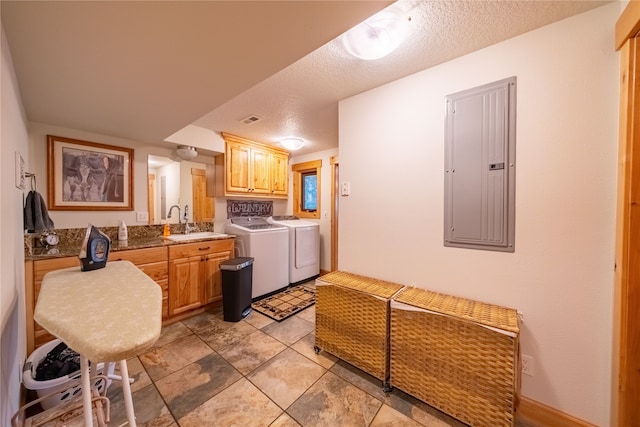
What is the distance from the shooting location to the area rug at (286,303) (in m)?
2.66

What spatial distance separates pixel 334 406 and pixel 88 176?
118 inches

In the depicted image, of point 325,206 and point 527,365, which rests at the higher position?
point 325,206

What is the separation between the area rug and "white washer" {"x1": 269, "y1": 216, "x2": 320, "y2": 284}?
0.83ft

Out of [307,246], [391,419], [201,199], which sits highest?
[201,199]

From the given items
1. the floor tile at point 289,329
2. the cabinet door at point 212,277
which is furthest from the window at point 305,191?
the floor tile at point 289,329

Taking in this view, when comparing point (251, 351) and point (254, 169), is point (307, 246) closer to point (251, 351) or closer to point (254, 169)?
point (254, 169)

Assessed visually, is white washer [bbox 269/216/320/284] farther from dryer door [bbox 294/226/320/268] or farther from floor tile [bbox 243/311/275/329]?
floor tile [bbox 243/311/275/329]

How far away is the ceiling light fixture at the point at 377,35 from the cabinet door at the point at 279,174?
2537 mm

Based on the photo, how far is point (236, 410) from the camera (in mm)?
1402

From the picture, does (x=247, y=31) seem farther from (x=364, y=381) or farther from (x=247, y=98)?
(x=364, y=381)

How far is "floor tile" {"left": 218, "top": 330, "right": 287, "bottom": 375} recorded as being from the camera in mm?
1808

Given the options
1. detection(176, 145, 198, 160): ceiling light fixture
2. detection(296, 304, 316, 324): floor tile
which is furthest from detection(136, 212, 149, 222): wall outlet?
detection(296, 304, 316, 324): floor tile

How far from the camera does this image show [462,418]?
1295mm

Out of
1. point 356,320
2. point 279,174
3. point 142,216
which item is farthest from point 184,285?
point 279,174
